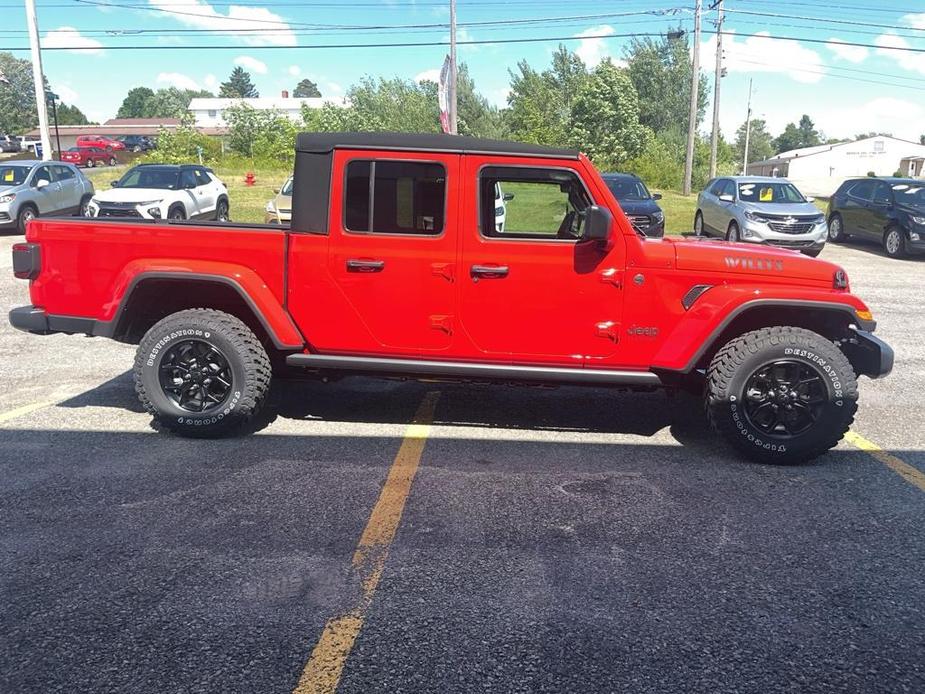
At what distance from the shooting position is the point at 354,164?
4621 mm

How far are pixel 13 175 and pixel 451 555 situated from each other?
18112mm

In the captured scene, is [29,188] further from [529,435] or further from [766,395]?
[766,395]

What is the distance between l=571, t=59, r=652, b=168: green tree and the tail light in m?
42.6

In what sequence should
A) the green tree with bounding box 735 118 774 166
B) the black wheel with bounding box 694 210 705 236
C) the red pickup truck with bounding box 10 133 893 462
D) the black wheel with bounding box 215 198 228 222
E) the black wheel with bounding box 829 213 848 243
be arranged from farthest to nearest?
the green tree with bounding box 735 118 774 166 < the black wheel with bounding box 829 213 848 243 < the black wheel with bounding box 694 210 705 236 < the black wheel with bounding box 215 198 228 222 < the red pickup truck with bounding box 10 133 893 462

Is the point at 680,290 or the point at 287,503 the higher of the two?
the point at 680,290

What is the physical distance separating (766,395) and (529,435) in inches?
61.2

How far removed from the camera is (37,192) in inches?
676

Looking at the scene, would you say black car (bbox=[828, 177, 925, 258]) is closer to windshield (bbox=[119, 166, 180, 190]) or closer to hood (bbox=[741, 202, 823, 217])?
hood (bbox=[741, 202, 823, 217])

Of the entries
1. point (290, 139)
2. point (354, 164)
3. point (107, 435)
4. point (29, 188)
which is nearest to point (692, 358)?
point (354, 164)

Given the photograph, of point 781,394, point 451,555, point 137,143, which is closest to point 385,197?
point 451,555

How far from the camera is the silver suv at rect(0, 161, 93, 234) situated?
16531mm

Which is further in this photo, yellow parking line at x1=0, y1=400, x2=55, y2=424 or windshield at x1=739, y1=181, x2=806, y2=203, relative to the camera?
windshield at x1=739, y1=181, x2=806, y2=203

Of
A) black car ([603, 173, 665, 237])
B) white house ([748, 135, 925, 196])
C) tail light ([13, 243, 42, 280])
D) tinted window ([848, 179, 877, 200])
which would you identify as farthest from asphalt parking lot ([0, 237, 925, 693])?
white house ([748, 135, 925, 196])

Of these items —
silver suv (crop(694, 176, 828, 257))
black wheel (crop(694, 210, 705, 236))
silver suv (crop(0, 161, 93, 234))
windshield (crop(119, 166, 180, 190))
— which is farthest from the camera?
black wheel (crop(694, 210, 705, 236))
